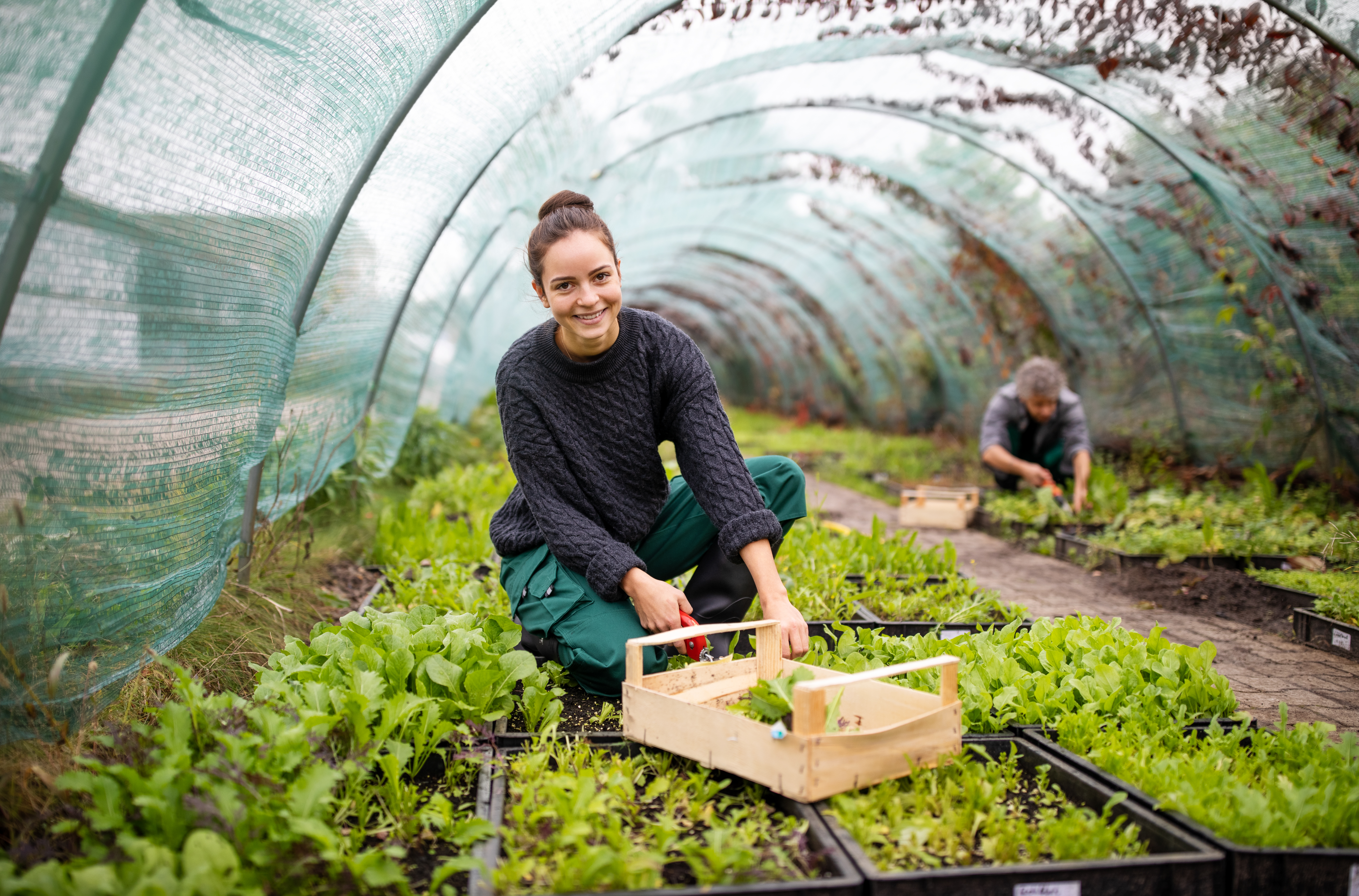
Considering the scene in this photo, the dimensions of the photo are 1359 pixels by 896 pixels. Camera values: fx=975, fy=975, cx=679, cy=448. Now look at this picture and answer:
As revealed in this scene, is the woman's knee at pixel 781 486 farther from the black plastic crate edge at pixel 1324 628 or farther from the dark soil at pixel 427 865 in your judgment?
the black plastic crate edge at pixel 1324 628

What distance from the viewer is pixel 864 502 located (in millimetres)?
8570

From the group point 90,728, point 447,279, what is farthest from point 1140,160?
point 90,728

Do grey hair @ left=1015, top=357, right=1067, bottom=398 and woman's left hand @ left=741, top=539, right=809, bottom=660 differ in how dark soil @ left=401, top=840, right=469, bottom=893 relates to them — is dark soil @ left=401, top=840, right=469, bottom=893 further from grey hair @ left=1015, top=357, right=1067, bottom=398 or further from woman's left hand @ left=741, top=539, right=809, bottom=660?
grey hair @ left=1015, top=357, right=1067, bottom=398

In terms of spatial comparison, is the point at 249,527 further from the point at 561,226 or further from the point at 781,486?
the point at 781,486

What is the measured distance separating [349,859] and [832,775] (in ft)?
2.89

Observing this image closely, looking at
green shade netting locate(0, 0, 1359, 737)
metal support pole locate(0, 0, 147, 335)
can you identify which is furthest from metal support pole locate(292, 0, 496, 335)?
metal support pole locate(0, 0, 147, 335)

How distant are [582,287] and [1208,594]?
11.6 feet

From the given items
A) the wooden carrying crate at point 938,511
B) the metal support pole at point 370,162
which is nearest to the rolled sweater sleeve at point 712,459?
the metal support pole at point 370,162

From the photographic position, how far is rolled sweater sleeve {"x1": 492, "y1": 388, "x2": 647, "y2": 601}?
255 centimetres

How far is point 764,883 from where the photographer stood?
5.26ft

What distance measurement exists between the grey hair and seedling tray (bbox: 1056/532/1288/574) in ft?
3.88

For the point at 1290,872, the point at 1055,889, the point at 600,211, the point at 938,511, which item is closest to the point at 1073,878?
the point at 1055,889

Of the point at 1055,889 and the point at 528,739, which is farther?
the point at 528,739

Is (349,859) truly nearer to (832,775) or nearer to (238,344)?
(832,775)
